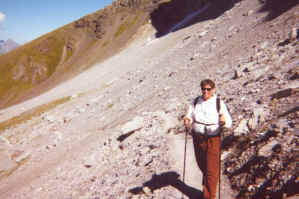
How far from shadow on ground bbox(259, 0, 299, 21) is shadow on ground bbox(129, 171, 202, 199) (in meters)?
18.6

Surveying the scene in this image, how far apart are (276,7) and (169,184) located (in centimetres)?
2223

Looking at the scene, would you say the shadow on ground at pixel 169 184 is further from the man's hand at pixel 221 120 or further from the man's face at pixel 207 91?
the man's face at pixel 207 91

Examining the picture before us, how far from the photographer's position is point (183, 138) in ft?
32.2

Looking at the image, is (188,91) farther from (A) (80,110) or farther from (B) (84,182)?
(A) (80,110)

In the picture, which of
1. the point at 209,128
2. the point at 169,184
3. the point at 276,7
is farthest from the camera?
the point at 276,7

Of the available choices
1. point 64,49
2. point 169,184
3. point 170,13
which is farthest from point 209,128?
point 64,49

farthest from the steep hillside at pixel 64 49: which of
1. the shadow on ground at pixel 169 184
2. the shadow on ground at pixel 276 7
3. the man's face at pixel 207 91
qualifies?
the man's face at pixel 207 91

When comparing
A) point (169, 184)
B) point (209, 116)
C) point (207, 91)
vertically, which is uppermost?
point (207, 91)

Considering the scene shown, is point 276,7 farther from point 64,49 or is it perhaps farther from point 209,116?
point 64,49

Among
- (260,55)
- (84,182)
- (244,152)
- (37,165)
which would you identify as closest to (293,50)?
(260,55)

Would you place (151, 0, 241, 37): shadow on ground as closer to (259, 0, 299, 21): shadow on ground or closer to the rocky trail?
(259, 0, 299, 21): shadow on ground

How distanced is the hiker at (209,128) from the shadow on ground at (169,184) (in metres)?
0.90

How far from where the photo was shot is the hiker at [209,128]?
17.1 ft

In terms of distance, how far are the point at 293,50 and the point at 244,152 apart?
8.22 meters
